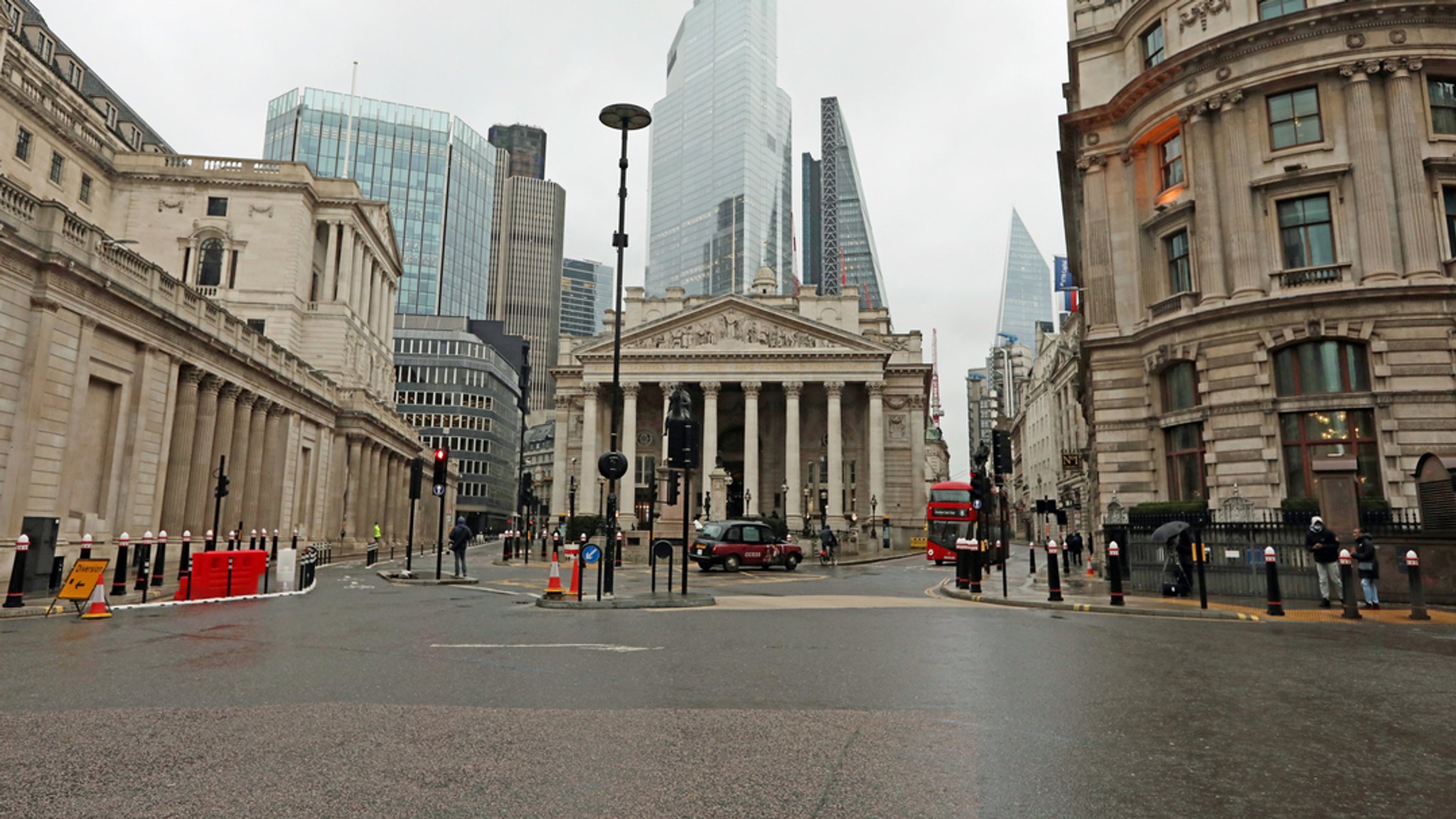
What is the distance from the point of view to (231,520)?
1372 inches

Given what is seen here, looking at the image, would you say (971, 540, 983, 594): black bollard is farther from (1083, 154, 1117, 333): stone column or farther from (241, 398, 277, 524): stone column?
(241, 398, 277, 524): stone column

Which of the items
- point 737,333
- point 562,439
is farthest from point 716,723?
point 562,439

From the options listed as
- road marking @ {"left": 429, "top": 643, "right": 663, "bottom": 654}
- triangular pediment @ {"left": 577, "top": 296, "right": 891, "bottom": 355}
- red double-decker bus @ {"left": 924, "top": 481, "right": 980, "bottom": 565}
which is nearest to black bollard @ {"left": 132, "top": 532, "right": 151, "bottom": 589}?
road marking @ {"left": 429, "top": 643, "right": 663, "bottom": 654}

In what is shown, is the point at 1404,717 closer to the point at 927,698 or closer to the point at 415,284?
the point at 927,698

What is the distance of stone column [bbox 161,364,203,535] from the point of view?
28.8 meters

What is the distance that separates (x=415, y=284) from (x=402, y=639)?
6069 inches

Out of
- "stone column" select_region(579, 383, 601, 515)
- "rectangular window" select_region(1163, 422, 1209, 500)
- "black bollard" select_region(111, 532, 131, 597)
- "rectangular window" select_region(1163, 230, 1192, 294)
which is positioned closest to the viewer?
"black bollard" select_region(111, 532, 131, 597)

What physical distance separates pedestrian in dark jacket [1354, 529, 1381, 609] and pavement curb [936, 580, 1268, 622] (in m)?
3.24

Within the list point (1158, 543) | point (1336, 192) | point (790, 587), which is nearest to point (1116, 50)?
point (1336, 192)

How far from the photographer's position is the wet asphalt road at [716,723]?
4.32 m

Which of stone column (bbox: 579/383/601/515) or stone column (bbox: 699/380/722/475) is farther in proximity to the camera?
stone column (bbox: 579/383/601/515)

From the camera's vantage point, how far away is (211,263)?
48.8 meters

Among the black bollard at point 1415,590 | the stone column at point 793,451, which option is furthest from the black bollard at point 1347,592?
the stone column at point 793,451

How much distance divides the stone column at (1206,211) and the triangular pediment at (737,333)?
42966mm
